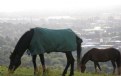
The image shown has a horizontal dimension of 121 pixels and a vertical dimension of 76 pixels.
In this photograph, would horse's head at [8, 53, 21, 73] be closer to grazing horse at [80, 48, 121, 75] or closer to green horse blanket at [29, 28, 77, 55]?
green horse blanket at [29, 28, 77, 55]

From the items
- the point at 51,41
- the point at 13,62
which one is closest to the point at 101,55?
the point at 51,41

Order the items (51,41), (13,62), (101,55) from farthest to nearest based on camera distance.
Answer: (101,55), (51,41), (13,62)

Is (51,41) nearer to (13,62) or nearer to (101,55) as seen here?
(13,62)

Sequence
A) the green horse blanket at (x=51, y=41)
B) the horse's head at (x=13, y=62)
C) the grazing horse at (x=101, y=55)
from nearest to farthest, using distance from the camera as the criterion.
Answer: the horse's head at (x=13, y=62)
the green horse blanket at (x=51, y=41)
the grazing horse at (x=101, y=55)

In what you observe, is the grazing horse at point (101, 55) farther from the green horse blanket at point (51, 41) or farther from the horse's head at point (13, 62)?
the horse's head at point (13, 62)

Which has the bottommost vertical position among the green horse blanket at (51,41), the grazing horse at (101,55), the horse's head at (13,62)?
the grazing horse at (101,55)

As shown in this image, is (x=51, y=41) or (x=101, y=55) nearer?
(x=51, y=41)

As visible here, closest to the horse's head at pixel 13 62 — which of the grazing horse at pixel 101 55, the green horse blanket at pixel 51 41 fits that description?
the green horse blanket at pixel 51 41

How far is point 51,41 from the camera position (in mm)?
13406

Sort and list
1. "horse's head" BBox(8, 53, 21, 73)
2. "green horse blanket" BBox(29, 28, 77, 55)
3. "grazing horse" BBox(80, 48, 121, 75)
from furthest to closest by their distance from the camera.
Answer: "grazing horse" BBox(80, 48, 121, 75)
"green horse blanket" BBox(29, 28, 77, 55)
"horse's head" BBox(8, 53, 21, 73)

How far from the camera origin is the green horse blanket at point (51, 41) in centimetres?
1314

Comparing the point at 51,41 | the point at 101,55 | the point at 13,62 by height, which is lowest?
the point at 101,55

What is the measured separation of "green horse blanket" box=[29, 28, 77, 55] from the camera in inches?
517

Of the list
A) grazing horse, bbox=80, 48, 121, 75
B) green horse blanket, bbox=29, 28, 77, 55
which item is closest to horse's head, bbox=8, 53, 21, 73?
green horse blanket, bbox=29, 28, 77, 55
